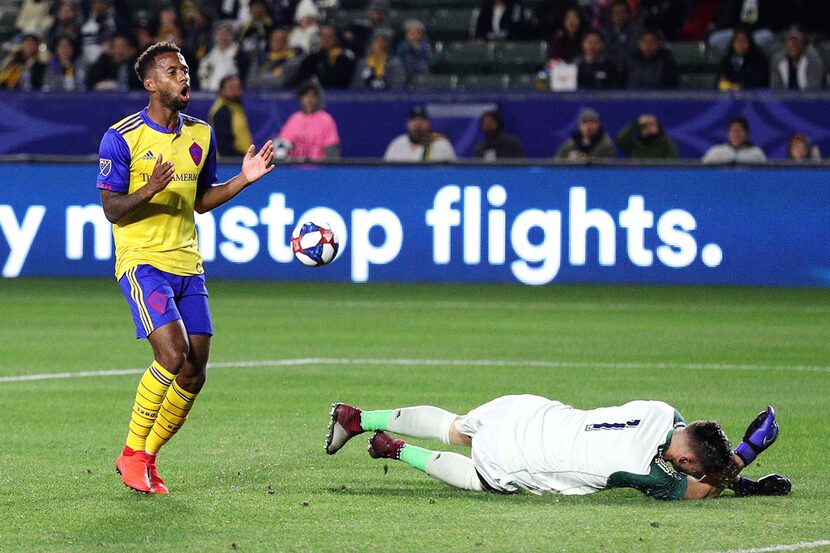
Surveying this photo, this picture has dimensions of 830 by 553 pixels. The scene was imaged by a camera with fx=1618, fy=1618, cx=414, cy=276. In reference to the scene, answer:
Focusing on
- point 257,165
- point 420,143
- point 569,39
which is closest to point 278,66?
point 420,143

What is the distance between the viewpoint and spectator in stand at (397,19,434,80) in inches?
878

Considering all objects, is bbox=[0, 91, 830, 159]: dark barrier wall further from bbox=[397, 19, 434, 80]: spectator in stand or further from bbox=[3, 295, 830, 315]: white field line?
bbox=[3, 295, 830, 315]: white field line

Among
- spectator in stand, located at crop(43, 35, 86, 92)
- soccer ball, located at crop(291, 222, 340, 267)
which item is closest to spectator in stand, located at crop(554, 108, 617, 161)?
spectator in stand, located at crop(43, 35, 86, 92)

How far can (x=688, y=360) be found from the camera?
1285cm

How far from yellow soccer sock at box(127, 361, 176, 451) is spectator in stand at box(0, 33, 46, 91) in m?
16.8

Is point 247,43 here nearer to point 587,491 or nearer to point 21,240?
point 21,240

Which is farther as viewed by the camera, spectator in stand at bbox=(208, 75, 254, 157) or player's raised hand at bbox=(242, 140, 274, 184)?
spectator in stand at bbox=(208, 75, 254, 157)

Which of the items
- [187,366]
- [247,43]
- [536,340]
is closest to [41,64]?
[247,43]

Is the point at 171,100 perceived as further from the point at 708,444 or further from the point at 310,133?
the point at 310,133

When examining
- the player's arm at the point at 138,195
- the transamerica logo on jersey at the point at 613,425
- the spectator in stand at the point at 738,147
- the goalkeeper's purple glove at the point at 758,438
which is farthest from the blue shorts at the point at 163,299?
the spectator in stand at the point at 738,147

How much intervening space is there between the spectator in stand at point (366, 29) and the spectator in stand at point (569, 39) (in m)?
2.61

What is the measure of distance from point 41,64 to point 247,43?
326cm

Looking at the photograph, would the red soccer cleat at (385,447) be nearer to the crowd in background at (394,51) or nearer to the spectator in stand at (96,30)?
the crowd in background at (394,51)

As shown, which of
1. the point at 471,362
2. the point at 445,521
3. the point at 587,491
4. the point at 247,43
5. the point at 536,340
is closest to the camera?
the point at 445,521
